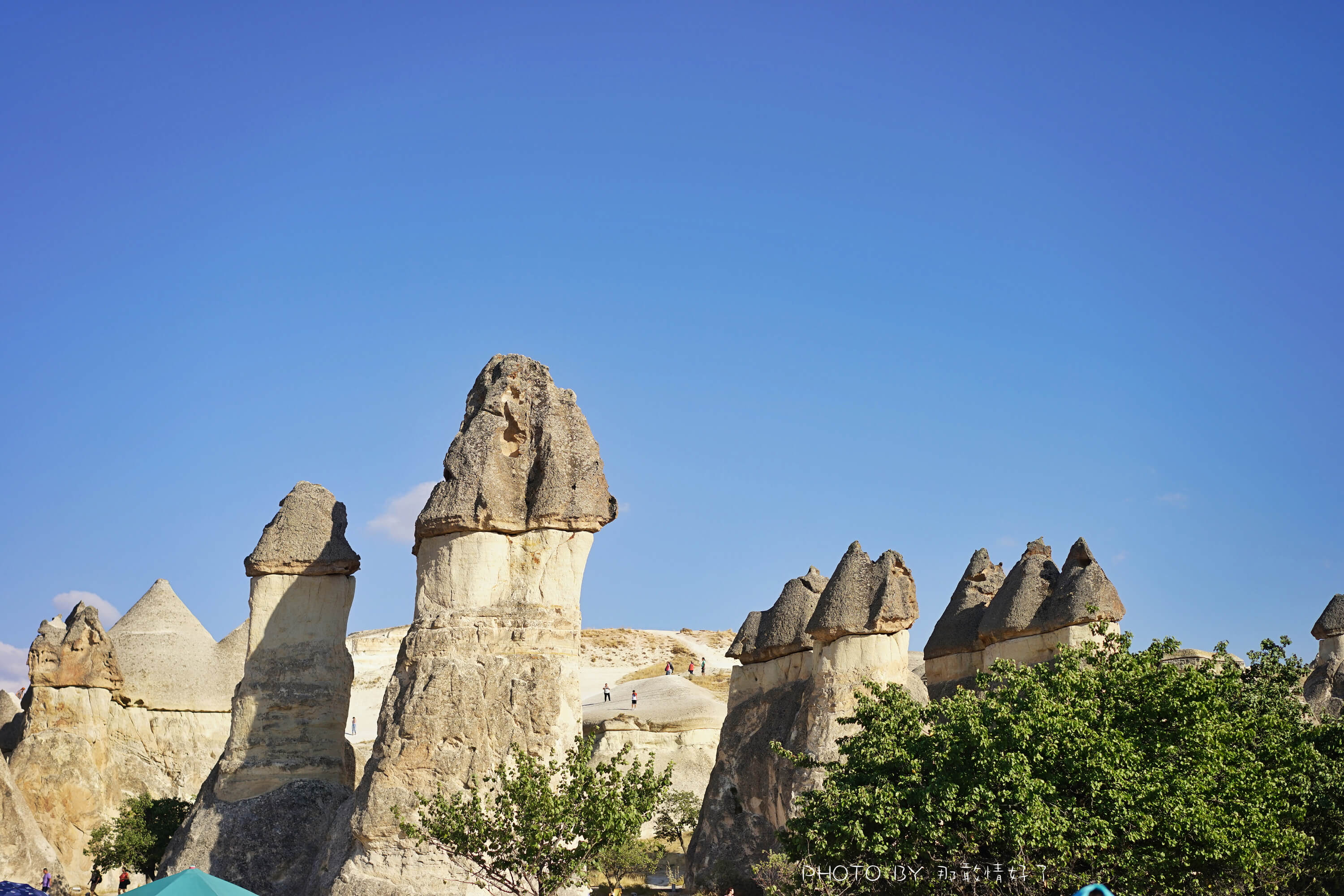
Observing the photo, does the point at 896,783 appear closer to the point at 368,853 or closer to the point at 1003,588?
the point at 368,853

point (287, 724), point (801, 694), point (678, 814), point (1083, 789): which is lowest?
point (678, 814)

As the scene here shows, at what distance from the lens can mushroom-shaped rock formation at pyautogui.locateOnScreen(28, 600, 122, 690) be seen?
29359 mm

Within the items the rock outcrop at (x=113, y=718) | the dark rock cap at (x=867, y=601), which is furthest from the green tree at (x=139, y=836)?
the dark rock cap at (x=867, y=601)

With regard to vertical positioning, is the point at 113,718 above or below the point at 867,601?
below

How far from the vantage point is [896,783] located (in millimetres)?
15969

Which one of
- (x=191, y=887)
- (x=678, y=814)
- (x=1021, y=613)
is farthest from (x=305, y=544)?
(x=678, y=814)

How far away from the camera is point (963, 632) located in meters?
29.4

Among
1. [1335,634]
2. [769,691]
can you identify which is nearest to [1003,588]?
[769,691]

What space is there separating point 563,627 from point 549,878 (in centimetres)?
478

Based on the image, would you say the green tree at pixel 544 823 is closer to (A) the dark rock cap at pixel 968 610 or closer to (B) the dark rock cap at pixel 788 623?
(B) the dark rock cap at pixel 788 623

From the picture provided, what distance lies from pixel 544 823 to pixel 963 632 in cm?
1649

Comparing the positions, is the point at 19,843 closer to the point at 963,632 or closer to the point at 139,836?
the point at 139,836

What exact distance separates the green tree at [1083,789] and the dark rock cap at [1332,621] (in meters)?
23.0

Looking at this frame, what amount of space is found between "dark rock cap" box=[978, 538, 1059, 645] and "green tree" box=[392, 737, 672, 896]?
39.1 feet
